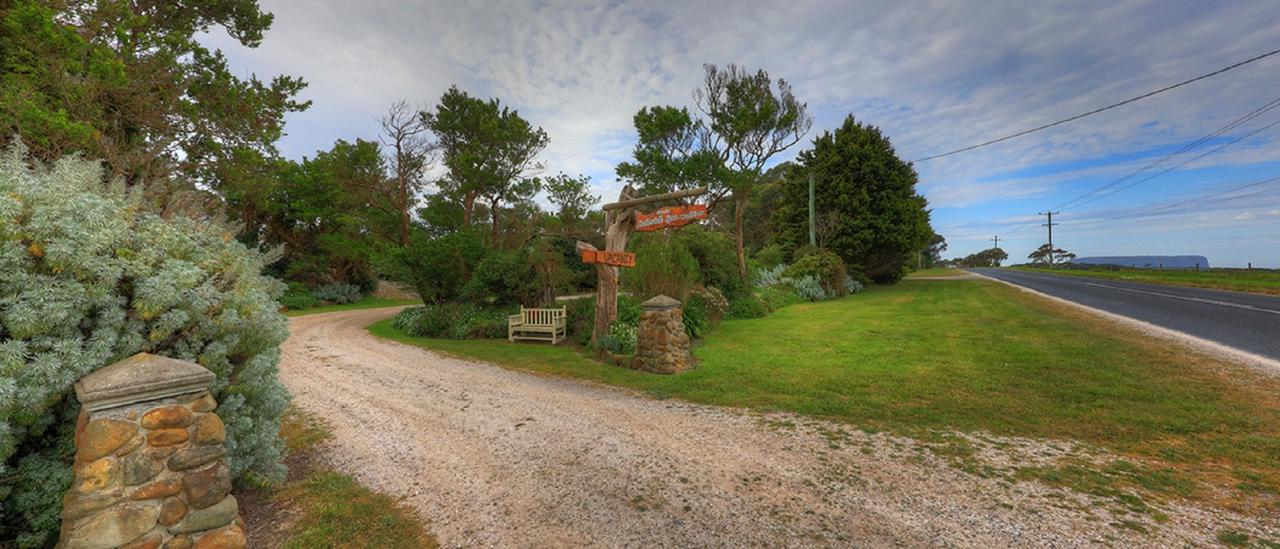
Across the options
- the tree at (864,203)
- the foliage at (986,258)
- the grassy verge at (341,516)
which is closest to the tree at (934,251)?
the foliage at (986,258)

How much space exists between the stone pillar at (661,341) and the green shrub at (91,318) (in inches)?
206

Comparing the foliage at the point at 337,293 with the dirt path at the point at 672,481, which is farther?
the foliage at the point at 337,293

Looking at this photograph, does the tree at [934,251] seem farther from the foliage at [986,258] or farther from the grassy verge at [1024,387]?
the grassy verge at [1024,387]

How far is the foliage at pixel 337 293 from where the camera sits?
2442cm

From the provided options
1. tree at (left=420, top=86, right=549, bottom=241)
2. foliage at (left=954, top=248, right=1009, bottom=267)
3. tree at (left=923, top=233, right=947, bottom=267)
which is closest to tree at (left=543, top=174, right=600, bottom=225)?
tree at (left=420, top=86, right=549, bottom=241)

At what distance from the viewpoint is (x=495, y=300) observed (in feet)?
46.4

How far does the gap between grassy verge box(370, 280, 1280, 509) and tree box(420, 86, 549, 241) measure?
507 inches

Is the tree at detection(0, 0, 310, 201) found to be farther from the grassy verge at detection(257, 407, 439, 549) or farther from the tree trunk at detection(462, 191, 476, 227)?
the tree trunk at detection(462, 191, 476, 227)

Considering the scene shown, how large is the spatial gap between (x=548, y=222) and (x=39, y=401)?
25.4 meters

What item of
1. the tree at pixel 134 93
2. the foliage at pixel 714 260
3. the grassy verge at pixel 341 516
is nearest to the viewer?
the grassy verge at pixel 341 516

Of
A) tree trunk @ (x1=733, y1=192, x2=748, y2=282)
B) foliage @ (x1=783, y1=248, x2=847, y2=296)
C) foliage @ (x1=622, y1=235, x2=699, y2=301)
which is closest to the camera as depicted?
foliage @ (x1=622, y1=235, x2=699, y2=301)

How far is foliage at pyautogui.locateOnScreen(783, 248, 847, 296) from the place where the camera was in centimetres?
1991

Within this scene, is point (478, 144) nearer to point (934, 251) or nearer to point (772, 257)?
point (772, 257)

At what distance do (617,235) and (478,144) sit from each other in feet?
50.1
